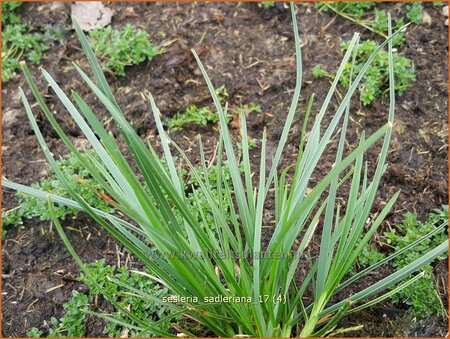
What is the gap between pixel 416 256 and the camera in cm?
173

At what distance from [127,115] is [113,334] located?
997 millimetres

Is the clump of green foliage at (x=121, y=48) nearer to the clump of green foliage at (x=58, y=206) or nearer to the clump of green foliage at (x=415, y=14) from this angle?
the clump of green foliage at (x=58, y=206)

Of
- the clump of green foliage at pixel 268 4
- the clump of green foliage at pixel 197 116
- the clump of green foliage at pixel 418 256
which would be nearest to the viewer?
the clump of green foliage at pixel 418 256

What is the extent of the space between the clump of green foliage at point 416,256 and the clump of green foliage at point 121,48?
134cm

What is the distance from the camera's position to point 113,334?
5.52ft

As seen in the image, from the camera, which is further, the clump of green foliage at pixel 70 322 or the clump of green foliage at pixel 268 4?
the clump of green foliage at pixel 268 4

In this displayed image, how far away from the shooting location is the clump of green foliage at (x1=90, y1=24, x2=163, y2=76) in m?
2.43

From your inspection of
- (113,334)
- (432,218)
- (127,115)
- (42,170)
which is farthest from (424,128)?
(42,170)

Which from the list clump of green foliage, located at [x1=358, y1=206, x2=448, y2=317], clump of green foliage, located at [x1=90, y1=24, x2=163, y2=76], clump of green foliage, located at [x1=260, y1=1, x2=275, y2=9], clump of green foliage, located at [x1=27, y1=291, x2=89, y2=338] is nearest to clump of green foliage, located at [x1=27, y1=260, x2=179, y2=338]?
clump of green foliage, located at [x1=27, y1=291, x2=89, y2=338]

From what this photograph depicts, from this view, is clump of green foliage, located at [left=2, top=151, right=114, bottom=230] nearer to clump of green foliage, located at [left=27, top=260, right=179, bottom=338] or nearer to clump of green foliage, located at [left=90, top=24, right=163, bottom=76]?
clump of green foliage, located at [left=27, top=260, right=179, bottom=338]

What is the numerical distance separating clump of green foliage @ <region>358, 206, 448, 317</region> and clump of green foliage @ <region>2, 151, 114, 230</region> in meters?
0.98

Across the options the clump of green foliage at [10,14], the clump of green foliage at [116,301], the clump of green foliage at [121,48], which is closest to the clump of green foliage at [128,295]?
the clump of green foliage at [116,301]

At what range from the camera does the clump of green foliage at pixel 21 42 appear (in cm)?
252

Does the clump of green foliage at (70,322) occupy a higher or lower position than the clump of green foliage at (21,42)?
lower
